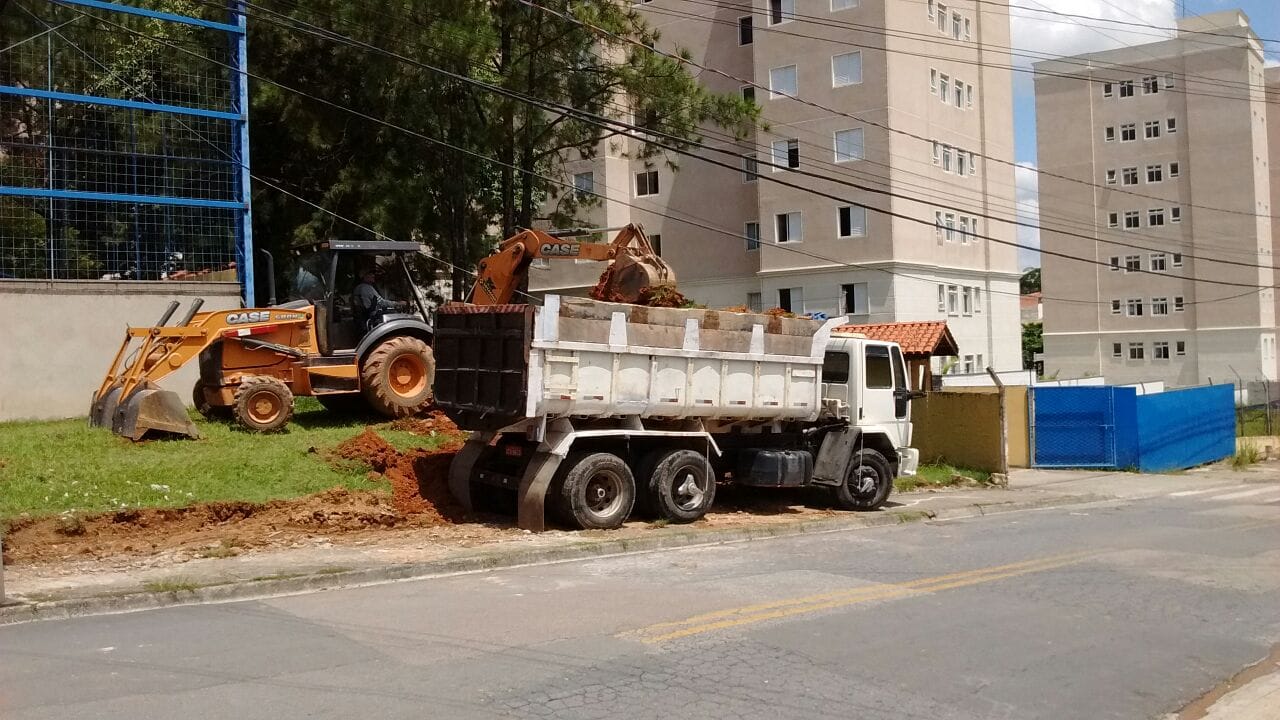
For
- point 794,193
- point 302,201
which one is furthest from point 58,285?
point 794,193

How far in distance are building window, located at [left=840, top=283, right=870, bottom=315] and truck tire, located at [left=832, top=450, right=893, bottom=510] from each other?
2594 centimetres

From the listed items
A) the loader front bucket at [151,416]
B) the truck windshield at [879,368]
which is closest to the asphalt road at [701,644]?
the truck windshield at [879,368]

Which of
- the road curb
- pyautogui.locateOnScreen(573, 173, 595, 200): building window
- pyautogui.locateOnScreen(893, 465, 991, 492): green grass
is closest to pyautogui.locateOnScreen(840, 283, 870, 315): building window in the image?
pyautogui.locateOnScreen(573, 173, 595, 200): building window

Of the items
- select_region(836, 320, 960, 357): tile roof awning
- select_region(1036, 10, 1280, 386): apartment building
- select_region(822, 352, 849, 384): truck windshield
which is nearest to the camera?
select_region(822, 352, 849, 384): truck windshield

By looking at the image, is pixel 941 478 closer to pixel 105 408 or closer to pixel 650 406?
pixel 650 406

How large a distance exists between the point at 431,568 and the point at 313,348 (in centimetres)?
784

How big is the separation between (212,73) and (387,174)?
470cm

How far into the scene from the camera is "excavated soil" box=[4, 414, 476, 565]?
11.9 metres

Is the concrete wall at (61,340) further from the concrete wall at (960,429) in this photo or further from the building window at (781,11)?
the building window at (781,11)

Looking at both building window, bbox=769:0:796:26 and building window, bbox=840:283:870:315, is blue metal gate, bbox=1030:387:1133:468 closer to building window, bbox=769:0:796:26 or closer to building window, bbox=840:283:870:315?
building window, bbox=840:283:870:315

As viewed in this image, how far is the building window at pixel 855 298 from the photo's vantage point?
42.1 meters

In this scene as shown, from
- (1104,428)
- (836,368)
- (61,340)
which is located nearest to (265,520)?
(836,368)

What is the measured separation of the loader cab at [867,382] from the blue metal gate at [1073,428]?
9.39 m

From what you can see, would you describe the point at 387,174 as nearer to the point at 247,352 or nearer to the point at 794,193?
the point at 247,352
